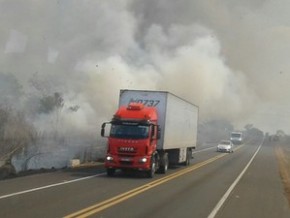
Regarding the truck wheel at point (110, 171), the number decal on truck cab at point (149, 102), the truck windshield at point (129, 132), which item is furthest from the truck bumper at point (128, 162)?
the number decal on truck cab at point (149, 102)

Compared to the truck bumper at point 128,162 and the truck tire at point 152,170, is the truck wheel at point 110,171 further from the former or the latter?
the truck tire at point 152,170

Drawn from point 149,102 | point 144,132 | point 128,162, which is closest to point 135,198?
point 128,162

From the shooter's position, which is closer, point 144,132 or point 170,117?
point 144,132

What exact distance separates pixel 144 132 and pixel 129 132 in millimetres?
636

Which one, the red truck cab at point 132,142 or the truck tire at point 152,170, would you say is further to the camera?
the truck tire at point 152,170

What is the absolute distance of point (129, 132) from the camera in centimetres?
2208

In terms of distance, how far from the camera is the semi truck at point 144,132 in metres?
21.7

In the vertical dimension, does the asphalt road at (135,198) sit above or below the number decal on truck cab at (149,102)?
below

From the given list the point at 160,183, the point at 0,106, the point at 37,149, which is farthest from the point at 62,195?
the point at 0,106

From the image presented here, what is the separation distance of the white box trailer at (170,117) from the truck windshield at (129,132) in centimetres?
205

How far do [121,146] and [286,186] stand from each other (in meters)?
7.10

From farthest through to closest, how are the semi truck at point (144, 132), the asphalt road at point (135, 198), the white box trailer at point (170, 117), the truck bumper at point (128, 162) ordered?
the white box trailer at point (170, 117)
the semi truck at point (144, 132)
the truck bumper at point (128, 162)
the asphalt road at point (135, 198)

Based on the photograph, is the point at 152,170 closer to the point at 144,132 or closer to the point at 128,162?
the point at 128,162

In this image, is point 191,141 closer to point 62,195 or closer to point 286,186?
point 286,186
